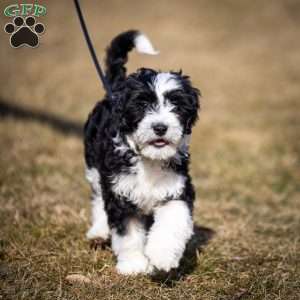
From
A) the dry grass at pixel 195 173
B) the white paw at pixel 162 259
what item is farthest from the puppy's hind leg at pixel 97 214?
the white paw at pixel 162 259

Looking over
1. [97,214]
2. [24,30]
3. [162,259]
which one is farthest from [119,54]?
[162,259]

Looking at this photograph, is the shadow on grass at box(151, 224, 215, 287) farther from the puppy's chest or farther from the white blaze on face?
the white blaze on face

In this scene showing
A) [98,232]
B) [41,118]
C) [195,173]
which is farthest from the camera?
[41,118]

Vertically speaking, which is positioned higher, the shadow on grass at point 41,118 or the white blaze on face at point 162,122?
the white blaze on face at point 162,122

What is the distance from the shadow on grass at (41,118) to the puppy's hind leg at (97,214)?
558cm

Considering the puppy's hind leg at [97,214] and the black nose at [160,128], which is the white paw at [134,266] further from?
the black nose at [160,128]

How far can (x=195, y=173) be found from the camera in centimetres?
880

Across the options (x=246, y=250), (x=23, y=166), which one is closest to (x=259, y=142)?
(x=23, y=166)

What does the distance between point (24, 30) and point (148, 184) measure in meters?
2.49

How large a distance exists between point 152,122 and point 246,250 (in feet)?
6.03

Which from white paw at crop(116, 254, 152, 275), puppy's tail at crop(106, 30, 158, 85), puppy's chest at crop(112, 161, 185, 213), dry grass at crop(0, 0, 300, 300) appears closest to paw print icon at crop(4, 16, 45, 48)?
puppy's tail at crop(106, 30, 158, 85)

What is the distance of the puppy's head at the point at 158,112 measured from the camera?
161 inches

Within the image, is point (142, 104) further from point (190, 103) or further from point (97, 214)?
point (97, 214)

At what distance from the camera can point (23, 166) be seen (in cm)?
828
